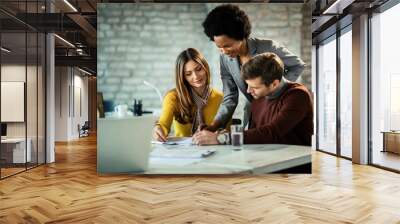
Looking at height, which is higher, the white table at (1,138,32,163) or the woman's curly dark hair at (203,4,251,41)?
the woman's curly dark hair at (203,4,251,41)

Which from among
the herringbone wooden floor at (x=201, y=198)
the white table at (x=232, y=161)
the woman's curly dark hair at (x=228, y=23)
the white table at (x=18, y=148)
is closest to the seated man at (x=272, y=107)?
the white table at (x=232, y=161)

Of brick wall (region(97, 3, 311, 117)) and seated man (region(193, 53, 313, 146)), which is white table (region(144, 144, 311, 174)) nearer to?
seated man (region(193, 53, 313, 146))

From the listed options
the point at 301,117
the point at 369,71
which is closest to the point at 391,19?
the point at 369,71

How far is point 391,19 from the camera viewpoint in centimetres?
701

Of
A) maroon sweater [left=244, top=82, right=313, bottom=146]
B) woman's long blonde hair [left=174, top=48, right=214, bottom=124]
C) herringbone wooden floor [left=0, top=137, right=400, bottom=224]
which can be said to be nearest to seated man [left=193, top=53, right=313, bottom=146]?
maroon sweater [left=244, top=82, right=313, bottom=146]

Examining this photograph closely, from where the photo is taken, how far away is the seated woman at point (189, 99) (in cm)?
607

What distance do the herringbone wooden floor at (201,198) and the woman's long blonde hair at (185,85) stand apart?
955 millimetres

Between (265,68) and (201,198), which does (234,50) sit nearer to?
(265,68)

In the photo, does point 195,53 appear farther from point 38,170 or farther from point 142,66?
point 38,170

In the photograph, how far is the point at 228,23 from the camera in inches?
242

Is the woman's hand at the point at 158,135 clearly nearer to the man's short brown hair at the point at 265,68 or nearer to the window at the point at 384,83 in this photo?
the man's short brown hair at the point at 265,68

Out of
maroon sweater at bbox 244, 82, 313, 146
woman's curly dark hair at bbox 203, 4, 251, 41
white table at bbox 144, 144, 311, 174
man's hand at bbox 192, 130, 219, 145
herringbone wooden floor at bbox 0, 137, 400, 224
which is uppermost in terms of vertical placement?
woman's curly dark hair at bbox 203, 4, 251, 41

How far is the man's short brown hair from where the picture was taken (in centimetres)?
610

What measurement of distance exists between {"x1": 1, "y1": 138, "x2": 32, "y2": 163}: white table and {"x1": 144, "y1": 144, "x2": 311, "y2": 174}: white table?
2257mm
